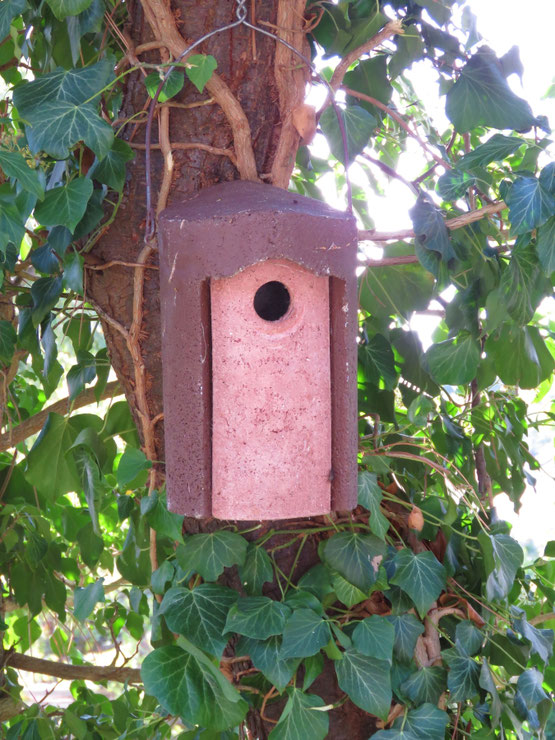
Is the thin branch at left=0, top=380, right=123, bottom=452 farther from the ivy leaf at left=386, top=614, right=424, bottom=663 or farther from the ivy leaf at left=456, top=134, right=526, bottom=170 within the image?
the ivy leaf at left=456, top=134, right=526, bottom=170

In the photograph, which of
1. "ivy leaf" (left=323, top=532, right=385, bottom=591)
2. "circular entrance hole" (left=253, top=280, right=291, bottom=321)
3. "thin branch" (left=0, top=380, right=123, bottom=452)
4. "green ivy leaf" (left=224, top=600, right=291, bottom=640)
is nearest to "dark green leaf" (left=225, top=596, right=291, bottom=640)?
"green ivy leaf" (left=224, top=600, right=291, bottom=640)

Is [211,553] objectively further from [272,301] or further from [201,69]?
[201,69]

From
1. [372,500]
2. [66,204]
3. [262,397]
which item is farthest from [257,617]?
[66,204]

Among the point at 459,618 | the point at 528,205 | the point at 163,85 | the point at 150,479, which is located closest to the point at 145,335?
the point at 150,479

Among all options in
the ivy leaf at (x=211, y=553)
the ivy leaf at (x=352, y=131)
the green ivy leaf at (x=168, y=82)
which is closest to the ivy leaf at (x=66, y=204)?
the green ivy leaf at (x=168, y=82)

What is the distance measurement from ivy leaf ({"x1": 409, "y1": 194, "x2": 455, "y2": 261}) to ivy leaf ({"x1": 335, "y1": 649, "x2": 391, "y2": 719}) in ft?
2.17

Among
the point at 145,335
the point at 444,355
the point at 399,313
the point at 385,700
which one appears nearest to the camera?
the point at 385,700

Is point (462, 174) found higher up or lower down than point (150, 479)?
higher up

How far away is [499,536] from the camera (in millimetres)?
1472

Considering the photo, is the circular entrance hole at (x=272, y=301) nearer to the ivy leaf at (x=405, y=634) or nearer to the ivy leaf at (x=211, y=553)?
the ivy leaf at (x=211, y=553)

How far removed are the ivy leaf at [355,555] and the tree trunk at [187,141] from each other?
0.37 ft

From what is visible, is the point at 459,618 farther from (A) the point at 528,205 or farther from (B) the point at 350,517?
(A) the point at 528,205

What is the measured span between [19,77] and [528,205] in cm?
107

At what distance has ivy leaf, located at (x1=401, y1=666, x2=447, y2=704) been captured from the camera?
140 cm
